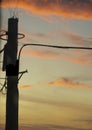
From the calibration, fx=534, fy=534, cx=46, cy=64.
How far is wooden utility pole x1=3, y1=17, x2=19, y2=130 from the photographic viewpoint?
39.8 ft

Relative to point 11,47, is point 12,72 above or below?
below

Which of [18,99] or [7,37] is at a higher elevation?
[7,37]

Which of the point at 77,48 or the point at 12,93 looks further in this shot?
the point at 77,48

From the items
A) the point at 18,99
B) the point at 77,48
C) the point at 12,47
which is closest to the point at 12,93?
the point at 18,99

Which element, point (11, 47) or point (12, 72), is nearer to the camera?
point (11, 47)

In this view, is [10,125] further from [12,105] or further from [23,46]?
[23,46]

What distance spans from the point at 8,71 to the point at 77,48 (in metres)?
1.80

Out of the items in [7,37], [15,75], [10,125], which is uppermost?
[7,37]

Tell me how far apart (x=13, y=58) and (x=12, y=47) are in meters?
0.25

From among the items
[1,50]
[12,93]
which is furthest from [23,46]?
[12,93]

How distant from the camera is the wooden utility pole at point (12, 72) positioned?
39.8 feet

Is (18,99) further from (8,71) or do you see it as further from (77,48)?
(77,48)

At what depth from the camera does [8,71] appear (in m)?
12.5

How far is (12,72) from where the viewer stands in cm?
1245
